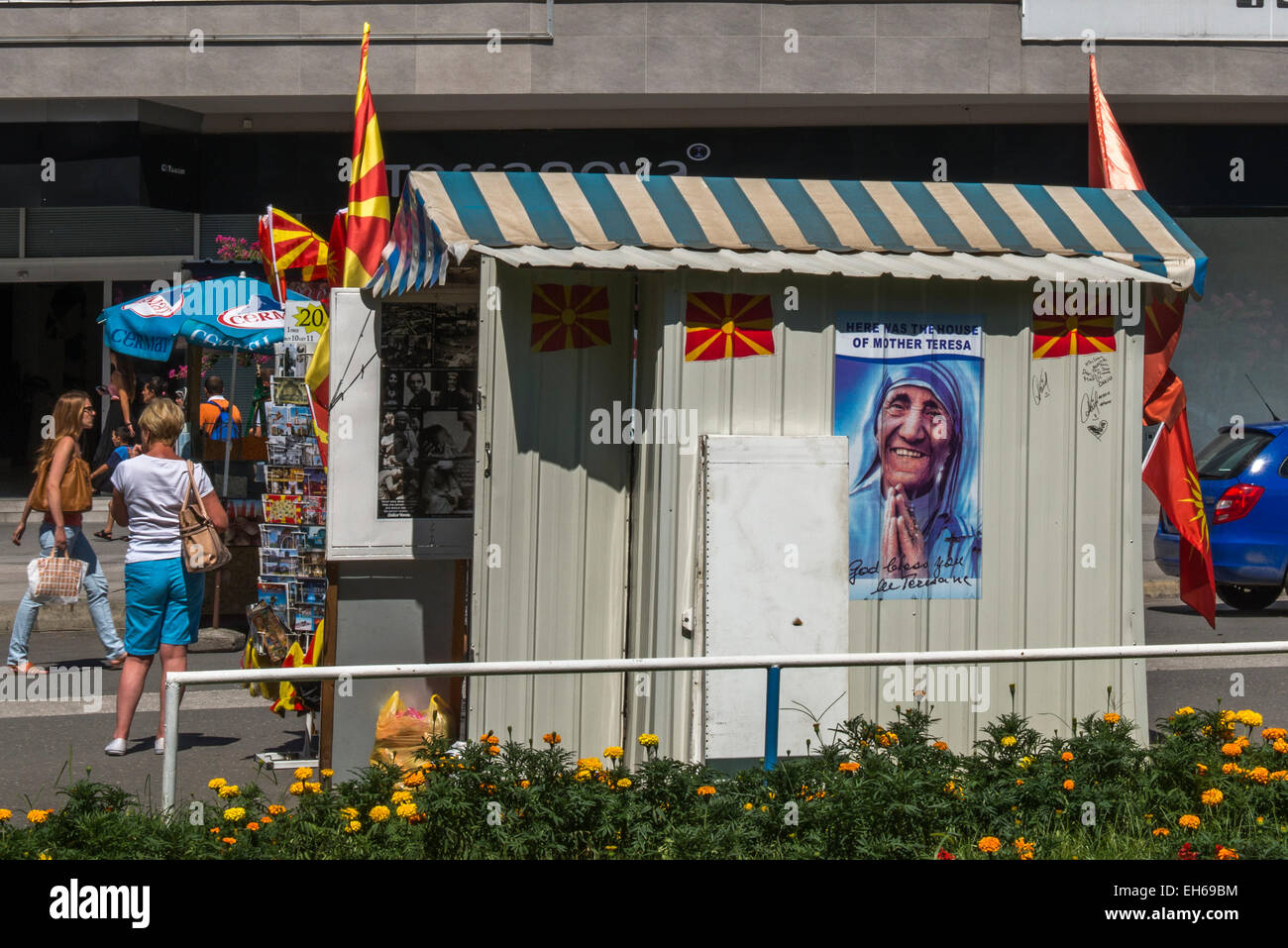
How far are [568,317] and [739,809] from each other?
2.35 metres

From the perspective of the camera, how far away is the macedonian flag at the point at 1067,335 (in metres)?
6.82

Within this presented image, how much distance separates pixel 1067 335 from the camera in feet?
22.4

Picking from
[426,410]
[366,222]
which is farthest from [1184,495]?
[366,222]

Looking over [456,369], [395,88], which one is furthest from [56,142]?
[456,369]

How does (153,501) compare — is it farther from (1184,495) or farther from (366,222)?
(1184,495)

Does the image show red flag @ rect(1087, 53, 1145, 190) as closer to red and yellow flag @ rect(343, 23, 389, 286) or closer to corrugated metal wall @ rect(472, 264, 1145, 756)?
corrugated metal wall @ rect(472, 264, 1145, 756)

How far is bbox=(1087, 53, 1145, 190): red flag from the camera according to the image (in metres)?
8.91

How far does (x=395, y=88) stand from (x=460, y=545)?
515 inches

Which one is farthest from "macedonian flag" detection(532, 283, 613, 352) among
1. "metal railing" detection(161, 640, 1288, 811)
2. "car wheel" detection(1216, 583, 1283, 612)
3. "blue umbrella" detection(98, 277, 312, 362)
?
"car wheel" detection(1216, 583, 1283, 612)

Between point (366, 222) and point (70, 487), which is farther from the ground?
point (366, 222)

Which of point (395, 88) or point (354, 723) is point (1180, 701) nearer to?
point (354, 723)

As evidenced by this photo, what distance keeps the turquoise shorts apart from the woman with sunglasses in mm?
1964

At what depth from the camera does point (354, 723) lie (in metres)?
6.75

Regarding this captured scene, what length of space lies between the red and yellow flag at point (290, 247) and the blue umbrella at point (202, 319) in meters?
2.22
